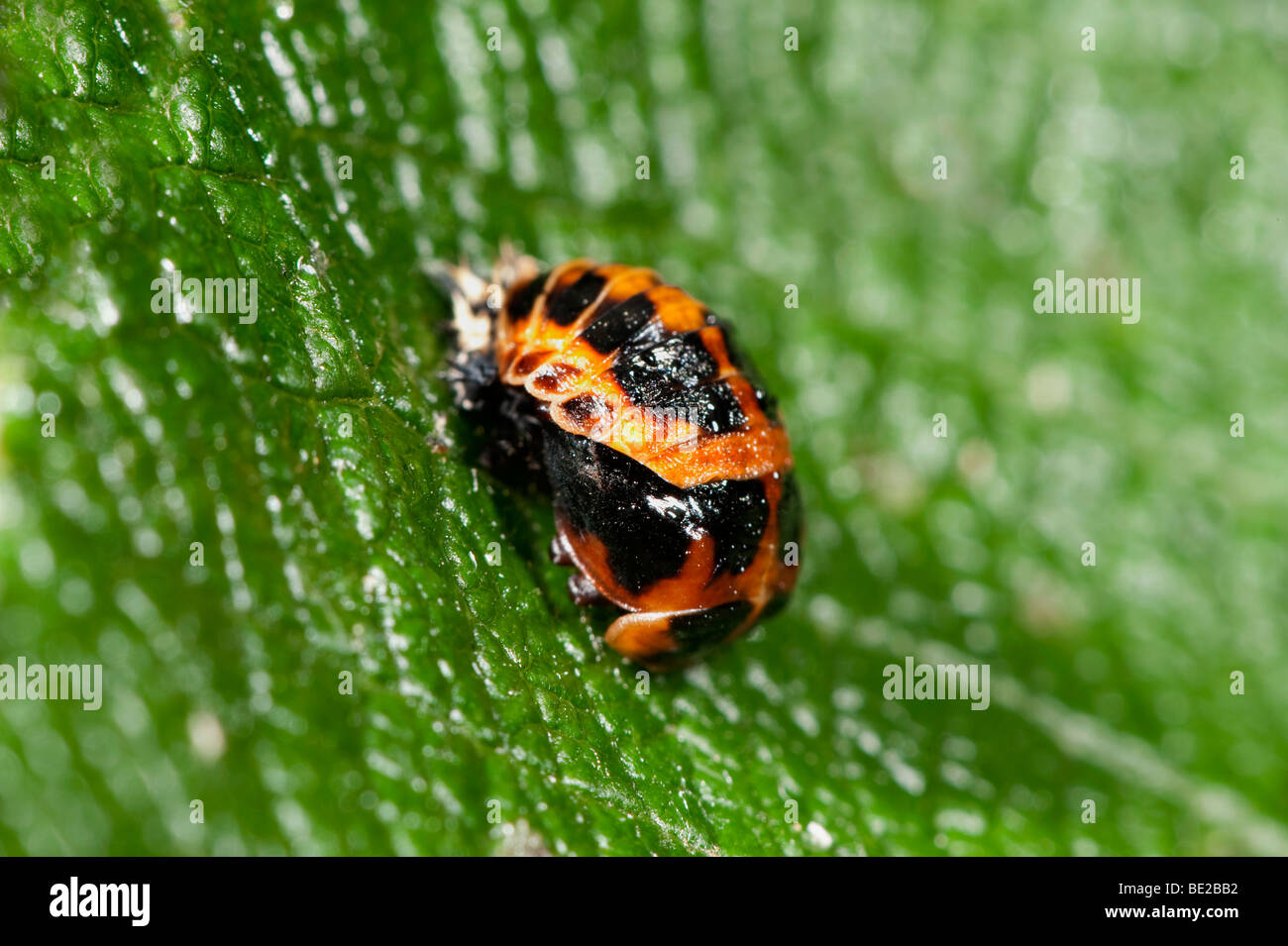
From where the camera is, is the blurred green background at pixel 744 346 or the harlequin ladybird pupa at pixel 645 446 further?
the harlequin ladybird pupa at pixel 645 446

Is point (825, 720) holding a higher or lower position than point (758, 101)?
lower

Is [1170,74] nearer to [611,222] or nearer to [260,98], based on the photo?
[611,222]

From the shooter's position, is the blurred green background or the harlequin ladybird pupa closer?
the blurred green background

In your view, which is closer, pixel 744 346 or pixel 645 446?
pixel 645 446

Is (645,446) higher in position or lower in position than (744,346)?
lower
